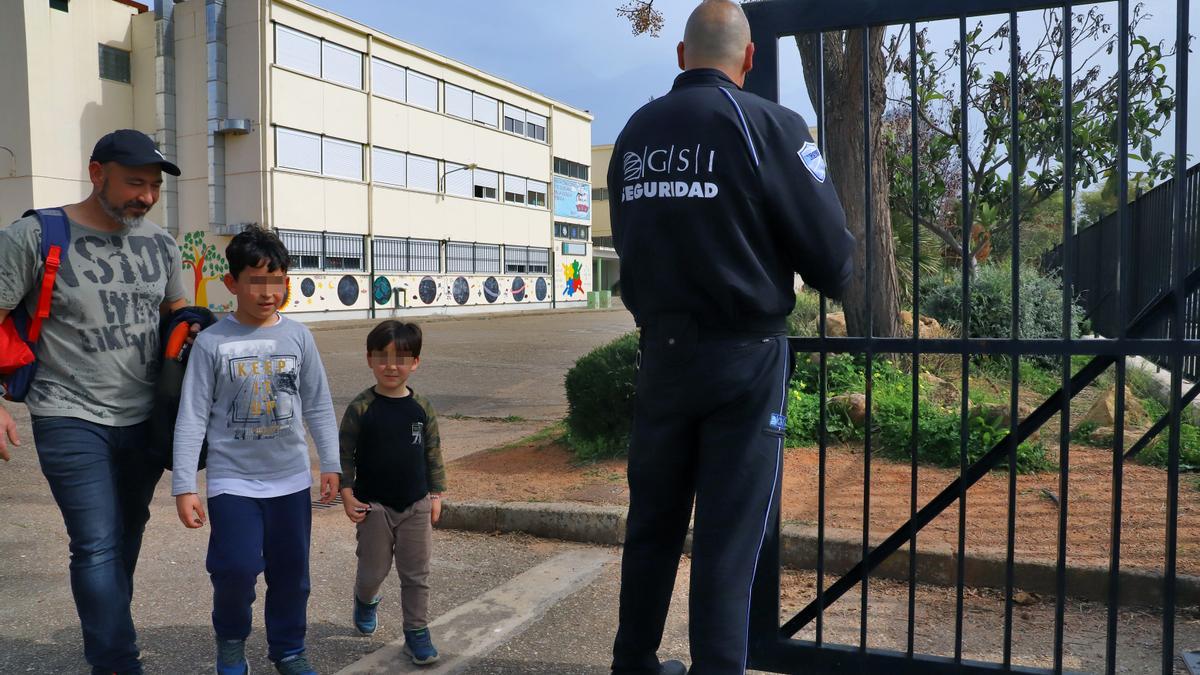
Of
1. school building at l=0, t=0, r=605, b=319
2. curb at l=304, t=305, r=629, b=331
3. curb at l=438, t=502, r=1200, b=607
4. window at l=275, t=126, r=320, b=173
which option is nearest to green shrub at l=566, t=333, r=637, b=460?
curb at l=438, t=502, r=1200, b=607

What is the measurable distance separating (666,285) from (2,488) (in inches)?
242

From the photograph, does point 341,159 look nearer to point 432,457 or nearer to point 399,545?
point 432,457

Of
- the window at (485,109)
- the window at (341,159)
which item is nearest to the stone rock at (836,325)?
the window at (341,159)

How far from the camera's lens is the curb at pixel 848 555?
13.2ft

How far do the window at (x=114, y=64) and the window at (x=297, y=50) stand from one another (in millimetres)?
5826

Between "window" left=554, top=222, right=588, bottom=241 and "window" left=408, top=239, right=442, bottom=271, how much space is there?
31.5ft

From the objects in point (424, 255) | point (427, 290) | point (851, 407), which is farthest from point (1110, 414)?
point (424, 255)

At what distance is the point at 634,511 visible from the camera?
9.25 feet

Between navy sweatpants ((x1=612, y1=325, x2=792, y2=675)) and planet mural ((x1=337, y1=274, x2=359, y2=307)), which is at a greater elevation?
planet mural ((x1=337, y1=274, x2=359, y2=307))

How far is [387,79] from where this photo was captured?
112 feet

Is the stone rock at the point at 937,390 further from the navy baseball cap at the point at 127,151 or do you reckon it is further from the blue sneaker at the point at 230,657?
the navy baseball cap at the point at 127,151

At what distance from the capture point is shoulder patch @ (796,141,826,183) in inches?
98.3

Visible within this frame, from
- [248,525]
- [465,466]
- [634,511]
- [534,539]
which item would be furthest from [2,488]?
[634,511]

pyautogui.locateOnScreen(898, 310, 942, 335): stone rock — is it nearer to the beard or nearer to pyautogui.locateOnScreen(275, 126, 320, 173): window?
the beard
